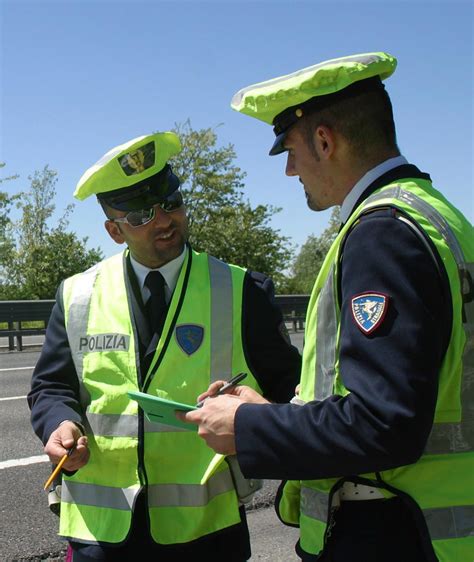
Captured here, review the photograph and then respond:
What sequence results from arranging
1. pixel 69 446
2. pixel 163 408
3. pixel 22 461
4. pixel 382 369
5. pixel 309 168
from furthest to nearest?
pixel 22 461
pixel 69 446
pixel 163 408
pixel 309 168
pixel 382 369

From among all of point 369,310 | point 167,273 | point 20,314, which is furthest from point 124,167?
point 20,314

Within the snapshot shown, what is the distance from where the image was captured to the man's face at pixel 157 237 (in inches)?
113

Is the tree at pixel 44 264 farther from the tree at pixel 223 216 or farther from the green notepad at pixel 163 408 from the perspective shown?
the green notepad at pixel 163 408

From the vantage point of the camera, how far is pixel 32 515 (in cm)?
490

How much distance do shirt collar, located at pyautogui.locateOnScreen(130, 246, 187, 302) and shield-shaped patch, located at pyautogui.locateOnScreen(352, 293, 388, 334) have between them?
54.2 inches

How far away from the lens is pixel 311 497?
1790 mm

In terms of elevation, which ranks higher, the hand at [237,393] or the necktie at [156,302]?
the necktie at [156,302]

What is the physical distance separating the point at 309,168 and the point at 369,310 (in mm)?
509

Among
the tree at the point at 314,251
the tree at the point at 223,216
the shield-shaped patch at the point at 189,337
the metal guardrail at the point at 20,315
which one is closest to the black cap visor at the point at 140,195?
the shield-shaped patch at the point at 189,337

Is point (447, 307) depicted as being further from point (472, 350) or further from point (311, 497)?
point (311, 497)

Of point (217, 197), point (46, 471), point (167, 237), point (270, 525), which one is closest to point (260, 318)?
point (167, 237)

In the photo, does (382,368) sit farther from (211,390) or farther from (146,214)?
(146,214)

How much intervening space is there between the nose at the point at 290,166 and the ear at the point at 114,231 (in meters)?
1.18

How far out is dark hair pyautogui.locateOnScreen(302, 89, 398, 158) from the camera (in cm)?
176
